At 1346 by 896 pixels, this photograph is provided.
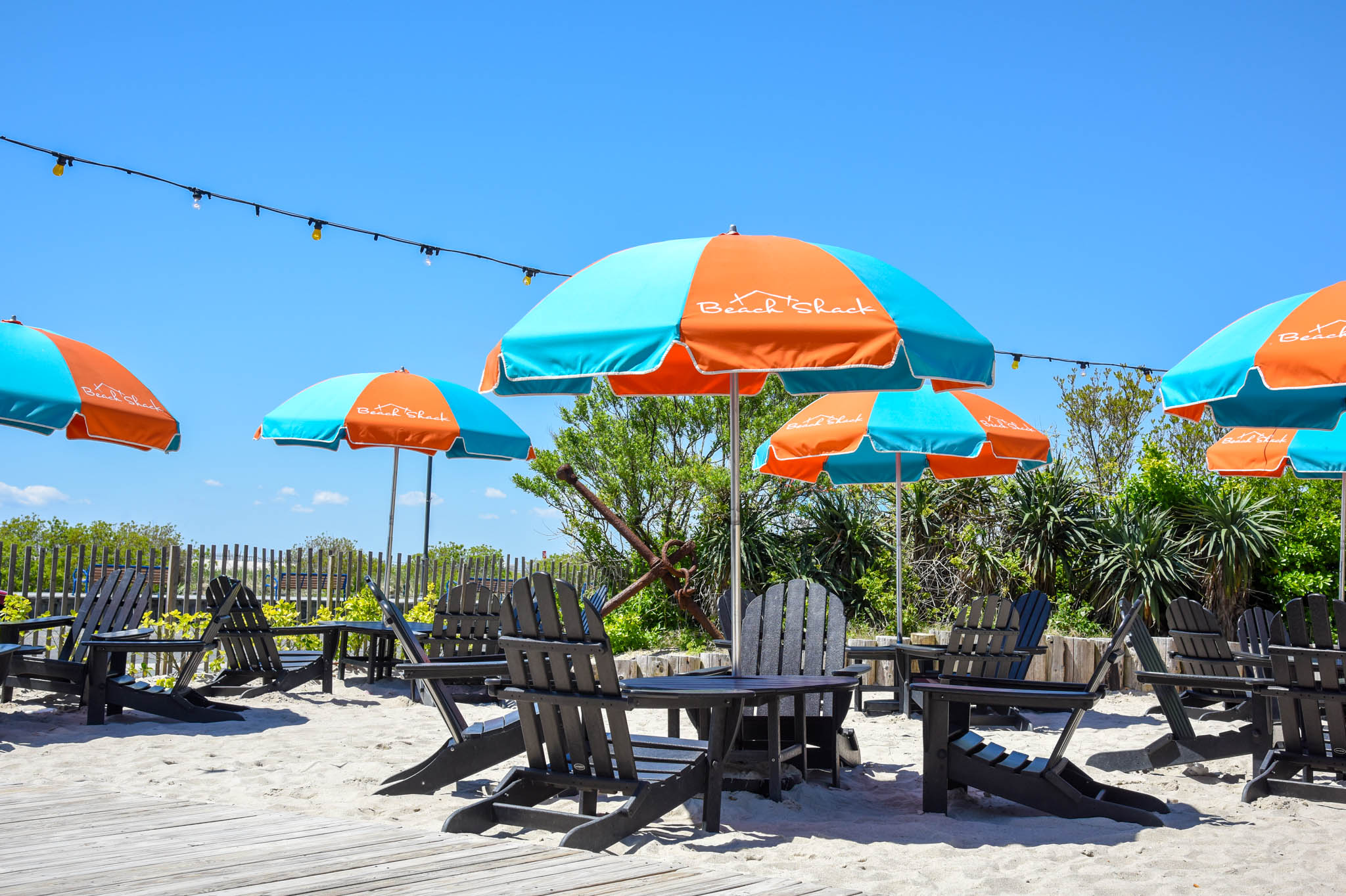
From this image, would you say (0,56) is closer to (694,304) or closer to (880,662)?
(694,304)

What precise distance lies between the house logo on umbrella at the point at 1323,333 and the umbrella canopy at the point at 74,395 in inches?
261

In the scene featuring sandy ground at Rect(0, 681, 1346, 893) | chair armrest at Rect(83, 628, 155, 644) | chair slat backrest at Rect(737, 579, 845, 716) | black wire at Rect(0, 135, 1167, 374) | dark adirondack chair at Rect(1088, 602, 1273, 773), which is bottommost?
sandy ground at Rect(0, 681, 1346, 893)

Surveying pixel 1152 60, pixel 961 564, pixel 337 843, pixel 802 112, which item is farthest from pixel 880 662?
pixel 337 843

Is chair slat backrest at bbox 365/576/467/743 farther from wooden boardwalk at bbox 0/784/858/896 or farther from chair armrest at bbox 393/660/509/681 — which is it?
wooden boardwalk at bbox 0/784/858/896

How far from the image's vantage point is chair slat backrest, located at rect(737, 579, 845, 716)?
5.41 m

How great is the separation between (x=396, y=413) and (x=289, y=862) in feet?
20.8

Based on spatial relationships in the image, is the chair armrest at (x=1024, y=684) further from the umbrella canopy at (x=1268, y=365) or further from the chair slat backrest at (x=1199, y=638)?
the chair slat backrest at (x=1199, y=638)

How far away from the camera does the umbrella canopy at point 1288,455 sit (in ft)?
26.7

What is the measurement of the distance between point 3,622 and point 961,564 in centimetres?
→ 908

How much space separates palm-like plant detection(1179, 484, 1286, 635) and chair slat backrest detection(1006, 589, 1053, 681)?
461cm

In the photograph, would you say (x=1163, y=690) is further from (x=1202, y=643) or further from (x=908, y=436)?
(x=908, y=436)

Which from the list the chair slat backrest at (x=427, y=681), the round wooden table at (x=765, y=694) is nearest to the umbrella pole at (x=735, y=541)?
the round wooden table at (x=765, y=694)

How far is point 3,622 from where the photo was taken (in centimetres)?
720

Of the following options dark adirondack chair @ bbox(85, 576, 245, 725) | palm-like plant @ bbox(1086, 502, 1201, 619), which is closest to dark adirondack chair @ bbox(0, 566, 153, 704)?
dark adirondack chair @ bbox(85, 576, 245, 725)
